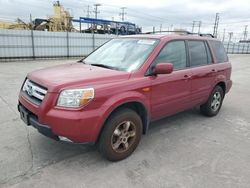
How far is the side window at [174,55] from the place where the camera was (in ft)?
11.6

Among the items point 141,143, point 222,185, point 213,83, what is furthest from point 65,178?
point 213,83

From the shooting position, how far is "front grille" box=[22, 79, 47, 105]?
9.03 feet

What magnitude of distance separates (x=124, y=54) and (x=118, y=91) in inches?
38.5

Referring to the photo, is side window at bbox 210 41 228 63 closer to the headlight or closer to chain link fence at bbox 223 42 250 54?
the headlight

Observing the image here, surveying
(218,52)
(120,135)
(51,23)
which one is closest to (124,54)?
(120,135)

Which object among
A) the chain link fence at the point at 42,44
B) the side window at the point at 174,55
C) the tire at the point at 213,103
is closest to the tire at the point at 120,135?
the side window at the point at 174,55

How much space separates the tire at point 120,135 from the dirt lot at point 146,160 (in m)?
0.14

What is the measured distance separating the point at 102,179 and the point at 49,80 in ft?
4.56

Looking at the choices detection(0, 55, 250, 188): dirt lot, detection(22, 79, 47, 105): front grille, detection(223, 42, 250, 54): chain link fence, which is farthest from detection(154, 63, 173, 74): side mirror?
detection(223, 42, 250, 54): chain link fence

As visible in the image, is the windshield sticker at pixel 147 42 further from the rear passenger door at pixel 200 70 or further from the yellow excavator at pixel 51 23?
the yellow excavator at pixel 51 23

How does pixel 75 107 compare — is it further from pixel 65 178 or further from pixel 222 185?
pixel 222 185

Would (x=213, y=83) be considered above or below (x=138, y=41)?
below

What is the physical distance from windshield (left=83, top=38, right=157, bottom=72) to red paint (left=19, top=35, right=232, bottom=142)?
0.43ft

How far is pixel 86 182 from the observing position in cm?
261
